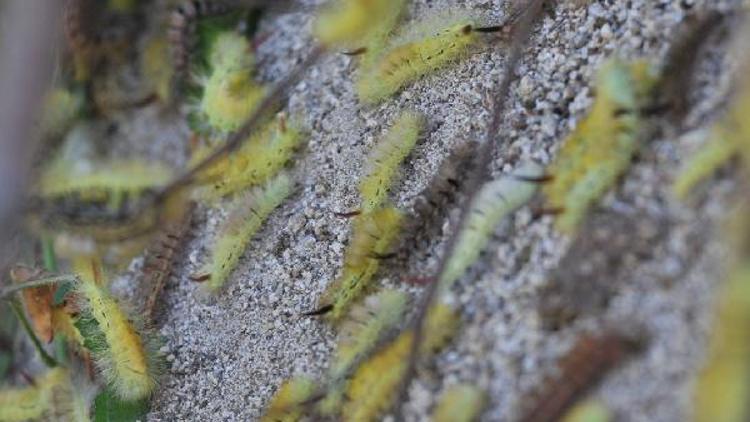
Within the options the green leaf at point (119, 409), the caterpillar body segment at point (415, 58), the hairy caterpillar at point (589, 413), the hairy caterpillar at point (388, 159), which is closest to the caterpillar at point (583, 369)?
the hairy caterpillar at point (589, 413)

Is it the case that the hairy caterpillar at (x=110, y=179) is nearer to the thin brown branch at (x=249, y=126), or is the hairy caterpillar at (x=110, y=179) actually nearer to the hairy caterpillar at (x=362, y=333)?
the thin brown branch at (x=249, y=126)

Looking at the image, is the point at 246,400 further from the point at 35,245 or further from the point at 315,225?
the point at 35,245

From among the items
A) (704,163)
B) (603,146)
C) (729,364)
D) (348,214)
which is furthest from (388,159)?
(729,364)

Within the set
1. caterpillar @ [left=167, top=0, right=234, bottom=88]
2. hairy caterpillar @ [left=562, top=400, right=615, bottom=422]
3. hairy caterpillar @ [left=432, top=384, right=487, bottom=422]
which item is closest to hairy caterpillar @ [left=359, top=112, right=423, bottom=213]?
hairy caterpillar @ [left=432, top=384, right=487, bottom=422]

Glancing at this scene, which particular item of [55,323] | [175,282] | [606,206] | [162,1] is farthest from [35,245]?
[606,206]

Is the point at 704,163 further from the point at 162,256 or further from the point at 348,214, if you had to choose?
the point at 162,256

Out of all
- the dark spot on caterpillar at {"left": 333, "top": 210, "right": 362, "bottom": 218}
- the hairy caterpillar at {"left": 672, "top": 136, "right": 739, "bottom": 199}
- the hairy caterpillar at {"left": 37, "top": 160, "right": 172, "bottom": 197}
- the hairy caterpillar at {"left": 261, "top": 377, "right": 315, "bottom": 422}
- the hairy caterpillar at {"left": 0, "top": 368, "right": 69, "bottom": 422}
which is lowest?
the hairy caterpillar at {"left": 0, "top": 368, "right": 69, "bottom": 422}

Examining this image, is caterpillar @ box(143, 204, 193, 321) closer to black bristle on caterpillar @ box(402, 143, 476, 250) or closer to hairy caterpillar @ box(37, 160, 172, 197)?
hairy caterpillar @ box(37, 160, 172, 197)
